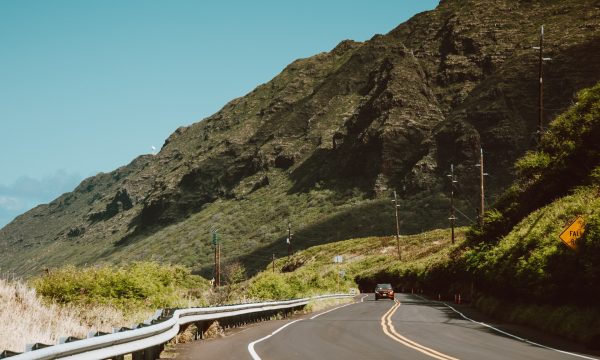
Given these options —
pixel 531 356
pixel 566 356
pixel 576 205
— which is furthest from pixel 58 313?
pixel 576 205

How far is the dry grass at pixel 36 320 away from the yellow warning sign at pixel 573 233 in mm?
12978

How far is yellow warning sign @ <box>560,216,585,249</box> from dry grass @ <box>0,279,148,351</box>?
12978 millimetres

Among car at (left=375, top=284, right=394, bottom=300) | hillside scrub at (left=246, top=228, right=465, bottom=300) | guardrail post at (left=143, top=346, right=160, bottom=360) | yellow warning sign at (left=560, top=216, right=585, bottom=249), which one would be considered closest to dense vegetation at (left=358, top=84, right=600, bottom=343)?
yellow warning sign at (left=560, top=216, right=585, bottom=249)

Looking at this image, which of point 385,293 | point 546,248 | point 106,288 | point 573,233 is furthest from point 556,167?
point 106,288

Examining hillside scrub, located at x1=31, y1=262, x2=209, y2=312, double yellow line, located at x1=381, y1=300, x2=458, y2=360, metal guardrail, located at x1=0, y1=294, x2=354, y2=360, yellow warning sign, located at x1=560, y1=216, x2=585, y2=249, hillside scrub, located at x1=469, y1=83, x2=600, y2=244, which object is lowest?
double yellow line, located at x1=381, y1=300, x2=458, y2=360

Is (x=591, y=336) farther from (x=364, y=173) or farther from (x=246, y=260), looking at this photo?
(x=364, y=173)

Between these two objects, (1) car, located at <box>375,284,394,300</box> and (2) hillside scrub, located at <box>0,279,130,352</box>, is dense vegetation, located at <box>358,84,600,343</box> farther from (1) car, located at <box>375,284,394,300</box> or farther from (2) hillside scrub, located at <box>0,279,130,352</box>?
(2) hillside scrub, located at <box>0,279,130,352</box>

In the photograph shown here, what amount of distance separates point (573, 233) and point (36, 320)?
51.6ft

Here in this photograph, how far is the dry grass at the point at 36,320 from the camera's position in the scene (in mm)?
10562

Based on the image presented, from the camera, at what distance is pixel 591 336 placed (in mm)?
17734

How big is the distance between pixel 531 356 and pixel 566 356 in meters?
1.11

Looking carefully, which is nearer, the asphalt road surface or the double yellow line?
Answer: the double yellow line

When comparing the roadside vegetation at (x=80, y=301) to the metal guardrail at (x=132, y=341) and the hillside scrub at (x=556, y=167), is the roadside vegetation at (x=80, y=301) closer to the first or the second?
the metal guardrail at (x=132, y=341)

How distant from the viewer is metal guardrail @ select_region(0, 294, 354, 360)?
7211 mm
